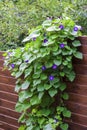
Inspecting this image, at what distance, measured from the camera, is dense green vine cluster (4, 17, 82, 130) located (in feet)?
8.97

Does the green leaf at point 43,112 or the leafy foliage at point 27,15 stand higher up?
the leafy foliage at point 27,15

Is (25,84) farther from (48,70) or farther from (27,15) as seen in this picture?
(27,15)

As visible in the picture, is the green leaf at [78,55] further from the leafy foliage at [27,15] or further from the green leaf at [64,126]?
the leafy foliage at [27,15]

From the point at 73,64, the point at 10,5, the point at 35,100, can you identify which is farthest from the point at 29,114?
the point at 10,5

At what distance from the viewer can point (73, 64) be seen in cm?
281

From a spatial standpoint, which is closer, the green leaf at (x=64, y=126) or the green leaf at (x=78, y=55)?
the green leaf at (x=78, y=55)

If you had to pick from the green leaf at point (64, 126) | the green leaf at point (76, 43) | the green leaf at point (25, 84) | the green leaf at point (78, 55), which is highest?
the green leaf at point (76, 43)

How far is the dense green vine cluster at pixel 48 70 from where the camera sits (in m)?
2.73

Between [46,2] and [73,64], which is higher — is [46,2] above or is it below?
above

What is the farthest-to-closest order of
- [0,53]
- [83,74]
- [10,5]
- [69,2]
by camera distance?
[10,5], [69,2], [0,53], [83,74]

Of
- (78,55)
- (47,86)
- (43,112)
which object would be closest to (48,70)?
(47,86)

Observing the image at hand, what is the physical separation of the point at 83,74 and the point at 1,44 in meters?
1.87

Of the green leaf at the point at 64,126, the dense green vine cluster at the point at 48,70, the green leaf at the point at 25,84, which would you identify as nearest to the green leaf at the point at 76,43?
the dense green vine cluster at the point at 48,70

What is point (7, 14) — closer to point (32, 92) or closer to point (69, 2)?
point (69, 2)
